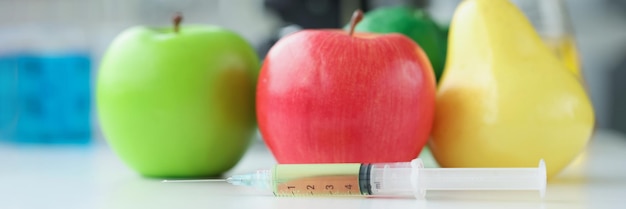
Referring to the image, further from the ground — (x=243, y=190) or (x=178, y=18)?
(x=178, y=18)

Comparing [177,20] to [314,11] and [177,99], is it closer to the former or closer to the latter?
[177,99]

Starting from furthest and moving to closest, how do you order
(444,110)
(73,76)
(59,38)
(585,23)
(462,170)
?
(585,23), (59,38), (73,76), (444,110), (462,170)

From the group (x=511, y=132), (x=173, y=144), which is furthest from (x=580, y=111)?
(x=173, y=144)

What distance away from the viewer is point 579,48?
144cm

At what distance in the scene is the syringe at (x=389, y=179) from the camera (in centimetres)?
58

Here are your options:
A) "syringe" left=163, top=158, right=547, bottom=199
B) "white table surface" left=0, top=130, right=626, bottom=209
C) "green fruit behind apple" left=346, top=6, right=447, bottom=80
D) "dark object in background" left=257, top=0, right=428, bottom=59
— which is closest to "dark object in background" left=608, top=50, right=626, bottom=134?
"dark object in background" left=257, top=0, right=428, bottom=59

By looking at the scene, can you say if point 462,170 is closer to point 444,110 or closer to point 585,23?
point 444,110

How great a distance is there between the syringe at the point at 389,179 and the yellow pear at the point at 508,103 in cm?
7

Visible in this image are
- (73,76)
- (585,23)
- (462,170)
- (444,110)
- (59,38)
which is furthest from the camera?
(585,23)

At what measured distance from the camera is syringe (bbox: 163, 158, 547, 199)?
576 mm

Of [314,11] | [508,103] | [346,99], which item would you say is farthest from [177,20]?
[314,11]

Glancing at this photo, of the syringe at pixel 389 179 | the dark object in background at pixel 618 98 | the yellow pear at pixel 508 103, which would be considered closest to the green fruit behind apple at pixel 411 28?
the yellow pear at pixel 508 103

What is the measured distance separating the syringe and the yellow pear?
0.23 feet

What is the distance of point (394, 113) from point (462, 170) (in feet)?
0.25
